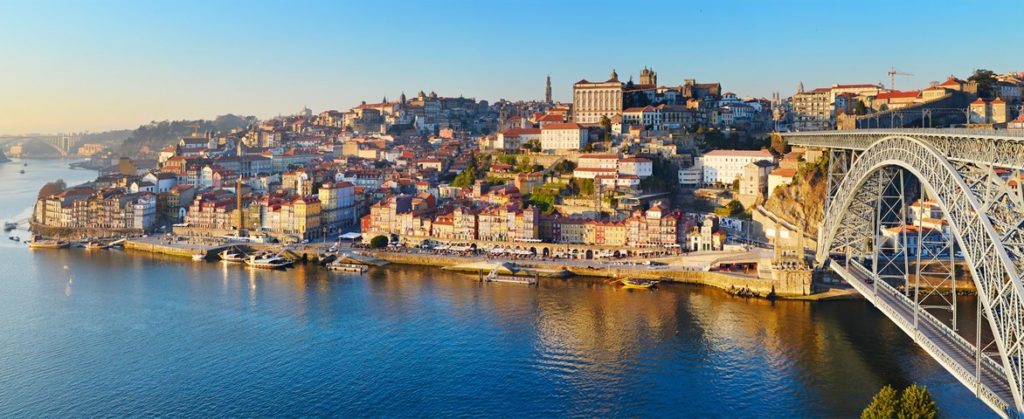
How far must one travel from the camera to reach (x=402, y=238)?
21.0 meters

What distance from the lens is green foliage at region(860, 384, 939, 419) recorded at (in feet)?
24.2

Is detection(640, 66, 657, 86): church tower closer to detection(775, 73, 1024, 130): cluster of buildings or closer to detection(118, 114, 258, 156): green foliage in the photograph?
detection(775, 73, 1024, 130): cluster of buildings

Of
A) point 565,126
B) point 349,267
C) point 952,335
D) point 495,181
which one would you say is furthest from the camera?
point 565,126

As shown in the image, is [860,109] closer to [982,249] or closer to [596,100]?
[596,100]

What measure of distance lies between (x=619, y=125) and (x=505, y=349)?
17120 mm

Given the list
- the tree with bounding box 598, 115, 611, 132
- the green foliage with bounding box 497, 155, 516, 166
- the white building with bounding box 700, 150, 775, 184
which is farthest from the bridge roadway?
the tree with bounding box 598, 115, 611, 132

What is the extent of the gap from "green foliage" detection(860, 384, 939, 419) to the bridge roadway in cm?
39

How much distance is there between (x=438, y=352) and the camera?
37.4ft

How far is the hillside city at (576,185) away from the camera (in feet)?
62.8

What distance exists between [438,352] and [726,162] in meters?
13.8

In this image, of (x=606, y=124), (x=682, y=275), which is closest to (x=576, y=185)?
(x=606, y=124)

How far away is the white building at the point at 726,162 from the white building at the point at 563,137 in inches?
174

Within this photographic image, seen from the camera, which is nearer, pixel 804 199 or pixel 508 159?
pixel 804 199

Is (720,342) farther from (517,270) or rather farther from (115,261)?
(115,261)
